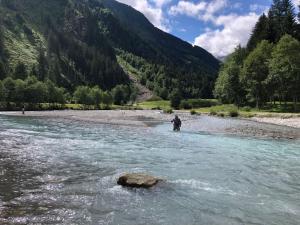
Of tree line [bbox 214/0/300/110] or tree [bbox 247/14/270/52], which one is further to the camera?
tree [bbox 247/14/270/52]

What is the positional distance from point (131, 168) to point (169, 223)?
1141 centimetres

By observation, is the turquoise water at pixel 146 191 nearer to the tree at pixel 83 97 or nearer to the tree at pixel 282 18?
the tree at pixel 282 18

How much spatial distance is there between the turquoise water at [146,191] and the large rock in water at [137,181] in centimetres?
47

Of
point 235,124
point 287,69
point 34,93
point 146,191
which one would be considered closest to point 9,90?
point 34,93

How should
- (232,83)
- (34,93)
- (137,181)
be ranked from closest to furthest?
(137,181)
(232,83)
(34,93)

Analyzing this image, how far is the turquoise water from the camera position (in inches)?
629

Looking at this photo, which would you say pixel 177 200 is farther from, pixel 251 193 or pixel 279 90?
pixel 279 90

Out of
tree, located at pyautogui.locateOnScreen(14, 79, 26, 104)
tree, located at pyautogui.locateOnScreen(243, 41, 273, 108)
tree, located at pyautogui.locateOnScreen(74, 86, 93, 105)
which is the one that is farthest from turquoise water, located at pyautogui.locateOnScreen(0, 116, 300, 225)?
tree, located at pyautogui.locateOnScreen(74, 86, 93, 105)

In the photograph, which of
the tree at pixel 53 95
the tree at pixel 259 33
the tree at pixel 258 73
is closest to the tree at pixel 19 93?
the tree at pixel 53 95

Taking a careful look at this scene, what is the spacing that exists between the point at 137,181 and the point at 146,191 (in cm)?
100

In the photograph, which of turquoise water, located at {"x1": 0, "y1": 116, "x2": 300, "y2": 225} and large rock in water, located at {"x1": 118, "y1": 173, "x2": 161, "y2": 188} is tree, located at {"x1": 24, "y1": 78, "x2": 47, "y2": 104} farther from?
large rock in water, located at {"x1": 118, "y1": 173, "x2": 161, "y2": 188}

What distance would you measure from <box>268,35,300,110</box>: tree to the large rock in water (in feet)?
286

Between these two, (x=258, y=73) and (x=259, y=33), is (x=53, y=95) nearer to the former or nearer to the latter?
(x=259, y=33)

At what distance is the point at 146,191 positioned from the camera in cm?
2012
